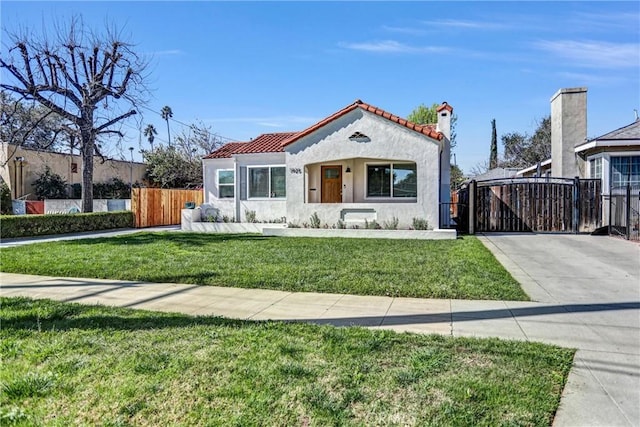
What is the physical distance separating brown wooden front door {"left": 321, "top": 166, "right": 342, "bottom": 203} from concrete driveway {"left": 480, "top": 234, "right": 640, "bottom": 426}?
8.36m

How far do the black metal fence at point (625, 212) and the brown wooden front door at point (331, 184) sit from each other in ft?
34.0

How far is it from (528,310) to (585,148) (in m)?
13.2

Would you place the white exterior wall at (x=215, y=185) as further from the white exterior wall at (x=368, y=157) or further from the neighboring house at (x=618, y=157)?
the neighboring house at (x=618, y=157)

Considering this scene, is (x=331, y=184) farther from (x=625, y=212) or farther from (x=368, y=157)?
(x=625, y=212)

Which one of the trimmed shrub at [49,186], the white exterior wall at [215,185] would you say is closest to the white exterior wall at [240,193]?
the white exterior wall at [215,185]

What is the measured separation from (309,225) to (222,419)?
13761mm

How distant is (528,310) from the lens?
5844 millimetres

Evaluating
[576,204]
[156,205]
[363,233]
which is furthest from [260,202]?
[576,204]

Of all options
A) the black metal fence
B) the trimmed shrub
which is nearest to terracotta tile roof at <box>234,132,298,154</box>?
the black metal fence

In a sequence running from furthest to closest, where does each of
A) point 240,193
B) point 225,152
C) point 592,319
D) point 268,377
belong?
1. point 225,152
2. point 240,193
3. point 592,319
4. point 268,377

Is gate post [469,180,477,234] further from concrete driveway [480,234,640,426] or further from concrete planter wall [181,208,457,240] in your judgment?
concrete driveway [480,234,640,426]

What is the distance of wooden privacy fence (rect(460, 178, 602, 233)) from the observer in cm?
1581

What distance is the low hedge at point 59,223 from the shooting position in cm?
1702

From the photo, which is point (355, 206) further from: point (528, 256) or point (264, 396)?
point (264, 396)
